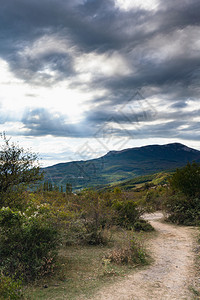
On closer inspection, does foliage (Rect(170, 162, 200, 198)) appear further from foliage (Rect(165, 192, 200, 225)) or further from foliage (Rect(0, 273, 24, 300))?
foliage (Rect(0, 273, 24, 300))

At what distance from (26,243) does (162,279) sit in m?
4.31

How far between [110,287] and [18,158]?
18.6ft

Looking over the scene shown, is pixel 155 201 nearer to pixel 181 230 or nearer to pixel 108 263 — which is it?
pixel 181 230

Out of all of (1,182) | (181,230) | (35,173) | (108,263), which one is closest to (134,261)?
(108,263)

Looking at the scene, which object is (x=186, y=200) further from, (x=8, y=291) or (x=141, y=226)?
(x=8, y=291)

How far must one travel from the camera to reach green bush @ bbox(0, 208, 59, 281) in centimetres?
654

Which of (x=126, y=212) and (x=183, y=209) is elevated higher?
(x=126, y=212)

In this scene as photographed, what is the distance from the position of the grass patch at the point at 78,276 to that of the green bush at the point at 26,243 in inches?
18.0

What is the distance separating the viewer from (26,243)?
6.77 metres

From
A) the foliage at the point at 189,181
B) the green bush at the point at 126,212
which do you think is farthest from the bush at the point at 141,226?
the foliage at the point at 189,181

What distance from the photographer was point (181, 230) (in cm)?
1406

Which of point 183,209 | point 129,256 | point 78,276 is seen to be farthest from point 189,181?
point 78,276

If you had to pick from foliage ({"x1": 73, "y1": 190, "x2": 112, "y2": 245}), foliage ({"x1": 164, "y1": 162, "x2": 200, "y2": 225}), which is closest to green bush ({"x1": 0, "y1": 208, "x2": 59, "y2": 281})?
foliage ({"x1": 73, "y1": 190, "x2": 112, "y2": 245})

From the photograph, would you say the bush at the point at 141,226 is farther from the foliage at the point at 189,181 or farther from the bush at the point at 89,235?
the foliage at the point at 189,181
